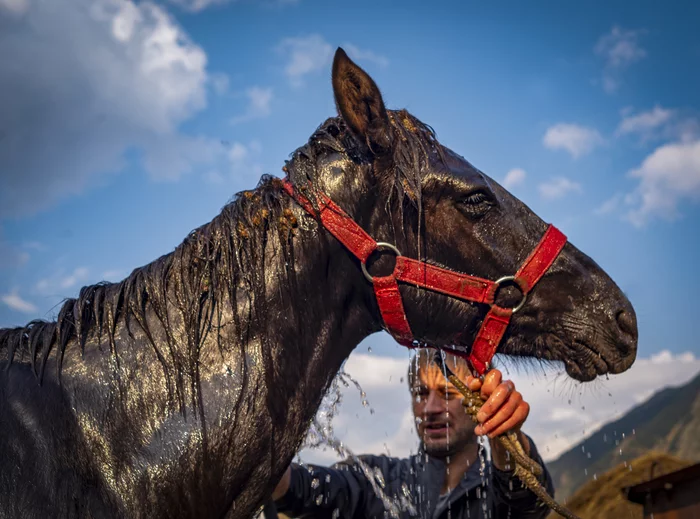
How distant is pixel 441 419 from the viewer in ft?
Result: 18.6

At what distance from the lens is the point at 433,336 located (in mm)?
3006

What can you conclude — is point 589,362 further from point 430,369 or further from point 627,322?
point 430,369

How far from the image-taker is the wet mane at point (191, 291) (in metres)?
2.46

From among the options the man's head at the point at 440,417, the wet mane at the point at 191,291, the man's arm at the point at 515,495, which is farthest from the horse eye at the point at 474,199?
the man's head at the point at 440,417

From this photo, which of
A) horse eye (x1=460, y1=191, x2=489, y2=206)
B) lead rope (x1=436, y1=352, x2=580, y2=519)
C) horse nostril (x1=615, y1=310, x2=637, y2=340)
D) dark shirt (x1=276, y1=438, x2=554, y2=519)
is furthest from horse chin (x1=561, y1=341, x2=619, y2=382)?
dark shirt (x1=276, y1=438, x2=554, y2=519)

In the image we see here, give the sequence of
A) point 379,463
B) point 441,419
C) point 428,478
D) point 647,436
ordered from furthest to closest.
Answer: point 647,436 < point 379,463 < point 428,478 < point 441,419

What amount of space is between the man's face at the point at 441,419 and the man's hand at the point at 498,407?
2.74m

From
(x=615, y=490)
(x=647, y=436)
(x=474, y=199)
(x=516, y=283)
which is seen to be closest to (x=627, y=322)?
(x=516, y=283)

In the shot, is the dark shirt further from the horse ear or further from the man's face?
the horse ear

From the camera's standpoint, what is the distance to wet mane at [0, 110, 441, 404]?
246cm

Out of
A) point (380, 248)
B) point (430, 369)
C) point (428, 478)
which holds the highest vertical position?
point (430, 369)

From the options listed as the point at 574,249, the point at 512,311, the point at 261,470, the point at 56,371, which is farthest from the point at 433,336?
the point at 56,371

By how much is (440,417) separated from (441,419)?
0.06 feet

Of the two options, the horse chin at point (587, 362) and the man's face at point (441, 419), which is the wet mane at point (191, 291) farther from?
the man's face at point (441, 419)
